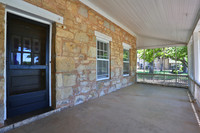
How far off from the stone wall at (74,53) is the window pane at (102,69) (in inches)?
10.4

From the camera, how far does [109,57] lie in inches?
182

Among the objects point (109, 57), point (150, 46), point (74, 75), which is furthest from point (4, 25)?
A: point (150, 46)

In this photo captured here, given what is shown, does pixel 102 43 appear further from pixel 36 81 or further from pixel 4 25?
pixel 4 25

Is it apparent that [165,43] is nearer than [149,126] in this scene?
No

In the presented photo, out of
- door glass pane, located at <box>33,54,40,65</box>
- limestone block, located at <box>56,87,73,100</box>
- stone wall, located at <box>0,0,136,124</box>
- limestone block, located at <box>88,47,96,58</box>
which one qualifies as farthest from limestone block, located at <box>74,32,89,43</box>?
limestone block, located at <box>56,87,73,100</box>

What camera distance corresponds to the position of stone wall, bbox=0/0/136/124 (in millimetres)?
2635

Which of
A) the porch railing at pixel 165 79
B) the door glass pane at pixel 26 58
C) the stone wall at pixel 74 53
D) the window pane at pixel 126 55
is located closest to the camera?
the door glass pane at pixel 26 58

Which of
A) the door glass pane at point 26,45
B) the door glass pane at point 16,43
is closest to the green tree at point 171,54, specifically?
the door glass pane at point 26,45

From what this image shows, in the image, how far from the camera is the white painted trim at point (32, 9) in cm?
198

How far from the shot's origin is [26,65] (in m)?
2.35

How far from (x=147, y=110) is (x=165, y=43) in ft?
17.0

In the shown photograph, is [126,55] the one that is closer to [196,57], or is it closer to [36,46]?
[196,57]

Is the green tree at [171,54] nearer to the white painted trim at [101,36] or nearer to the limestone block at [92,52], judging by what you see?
the white painted trim at [101,36]

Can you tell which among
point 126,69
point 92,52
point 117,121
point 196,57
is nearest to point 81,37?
point 92,52
